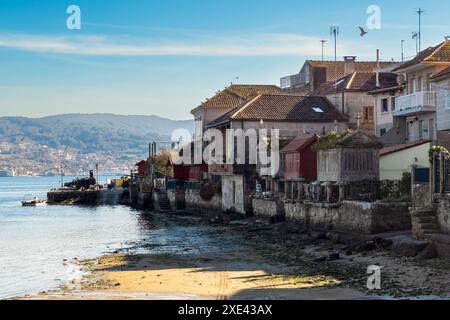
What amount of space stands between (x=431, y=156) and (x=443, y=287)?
862cm

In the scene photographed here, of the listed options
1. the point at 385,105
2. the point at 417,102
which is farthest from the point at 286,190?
the point at 385,105

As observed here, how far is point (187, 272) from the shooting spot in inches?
1188

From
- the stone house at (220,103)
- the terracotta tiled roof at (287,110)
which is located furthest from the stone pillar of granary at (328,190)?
the stone house at (220,103)

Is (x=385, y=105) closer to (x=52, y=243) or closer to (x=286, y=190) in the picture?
(x=286, y=190)

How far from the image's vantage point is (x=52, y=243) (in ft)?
165

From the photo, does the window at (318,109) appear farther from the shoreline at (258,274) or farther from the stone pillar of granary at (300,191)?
the shoreline at (258,274)

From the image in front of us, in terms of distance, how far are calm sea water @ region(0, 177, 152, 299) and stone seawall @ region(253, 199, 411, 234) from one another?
35.8 feet

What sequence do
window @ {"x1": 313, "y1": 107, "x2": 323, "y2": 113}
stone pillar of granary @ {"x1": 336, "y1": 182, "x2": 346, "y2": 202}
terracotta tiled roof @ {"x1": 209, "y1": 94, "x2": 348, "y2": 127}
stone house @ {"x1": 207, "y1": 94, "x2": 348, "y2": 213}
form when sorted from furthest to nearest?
window @ {"x1": 313, "y1": 107, "x2": 323, "y2": 113}
terracotta tiled roof @ {"x1": 209, "y1": 94, "x2": 348, "y2": 127}
stone house @ {"x1": 207, "y1": 94, "x2": 348, "y2": 213}
stone pillar of granary @ {"x1": 336, "y1": 182, "x2": 346, "y2": 202}

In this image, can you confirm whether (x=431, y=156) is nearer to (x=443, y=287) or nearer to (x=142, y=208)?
(x=443, y=287)

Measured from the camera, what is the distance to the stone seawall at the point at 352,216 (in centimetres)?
3378

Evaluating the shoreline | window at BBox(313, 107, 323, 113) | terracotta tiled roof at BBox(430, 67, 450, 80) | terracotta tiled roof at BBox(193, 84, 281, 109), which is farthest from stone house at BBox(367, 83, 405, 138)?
terracotta tiled roof at BBox(193, 84, 281, 109)

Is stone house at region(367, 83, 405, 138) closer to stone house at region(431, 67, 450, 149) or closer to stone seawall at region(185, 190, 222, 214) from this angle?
stone house at region(431, 67, 450, 149)

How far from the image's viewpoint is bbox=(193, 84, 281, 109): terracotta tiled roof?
8025 cm

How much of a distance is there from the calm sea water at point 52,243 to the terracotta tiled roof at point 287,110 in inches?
485
